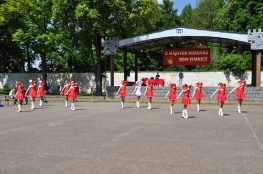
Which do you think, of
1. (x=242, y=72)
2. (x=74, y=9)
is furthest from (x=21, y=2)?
(x=242, y=72)

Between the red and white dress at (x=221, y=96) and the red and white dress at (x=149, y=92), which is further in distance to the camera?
the red and white dress at (x=149, y=92)

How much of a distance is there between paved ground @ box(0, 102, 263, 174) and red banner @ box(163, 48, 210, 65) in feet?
70.2

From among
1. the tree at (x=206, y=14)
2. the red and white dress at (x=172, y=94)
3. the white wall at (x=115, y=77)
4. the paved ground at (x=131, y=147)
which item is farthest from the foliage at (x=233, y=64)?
the paved ground at (x=131, y=147)

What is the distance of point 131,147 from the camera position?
29.9 ft

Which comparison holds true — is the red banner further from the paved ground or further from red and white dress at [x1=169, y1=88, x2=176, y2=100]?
the paved ground

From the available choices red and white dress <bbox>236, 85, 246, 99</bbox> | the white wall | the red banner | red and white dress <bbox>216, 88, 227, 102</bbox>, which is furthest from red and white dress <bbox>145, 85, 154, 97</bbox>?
the white wall

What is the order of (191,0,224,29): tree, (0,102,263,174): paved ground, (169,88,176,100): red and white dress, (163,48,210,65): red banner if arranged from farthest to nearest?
1. (191,0,224,29): tree
2. (163,48,210,65): red banner
3. (169,88,176,100): red and white dress
4. (0,102,263,174): paved ground

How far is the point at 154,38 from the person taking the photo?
3034cm

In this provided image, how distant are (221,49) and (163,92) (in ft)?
89.2

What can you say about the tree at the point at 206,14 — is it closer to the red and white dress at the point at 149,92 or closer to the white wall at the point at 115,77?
the white wall at the point at 115,77

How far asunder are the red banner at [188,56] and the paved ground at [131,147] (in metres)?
21.4

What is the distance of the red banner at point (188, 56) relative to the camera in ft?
113

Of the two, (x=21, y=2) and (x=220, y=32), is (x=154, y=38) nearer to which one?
(x=220, y=32)

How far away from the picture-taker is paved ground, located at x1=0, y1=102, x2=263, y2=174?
7113 millimetres
